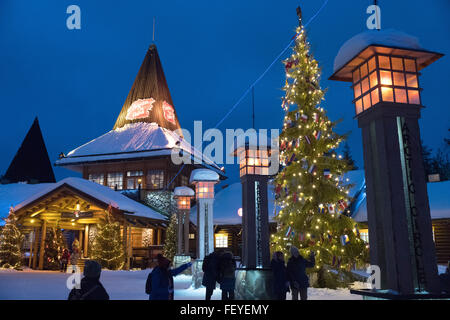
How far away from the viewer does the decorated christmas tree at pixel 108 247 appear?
20484 mm

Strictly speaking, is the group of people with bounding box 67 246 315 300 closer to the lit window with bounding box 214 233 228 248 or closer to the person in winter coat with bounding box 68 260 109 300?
the person in winter coat with bounding box 68 260 109 300

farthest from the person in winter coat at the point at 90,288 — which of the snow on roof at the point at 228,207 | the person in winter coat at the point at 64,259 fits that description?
the snow on roof at the point at 228,207

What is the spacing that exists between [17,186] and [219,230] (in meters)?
17.8

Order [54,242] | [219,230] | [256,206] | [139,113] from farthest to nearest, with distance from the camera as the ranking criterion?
[139,113]
[219,230]
[54,242]
[256,206]

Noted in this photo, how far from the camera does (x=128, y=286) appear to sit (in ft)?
44.8

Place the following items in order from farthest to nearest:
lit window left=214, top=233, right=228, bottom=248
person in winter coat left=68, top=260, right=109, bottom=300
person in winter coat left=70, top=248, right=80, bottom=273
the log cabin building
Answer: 1. lit window left=214, top=233, right=228, bottom=248
2. the log cabin building
3. person in winter coat left=70, top=248, right=80, bottom=273
4. person in winter coat left=68, top=260, right=109, bottom=300

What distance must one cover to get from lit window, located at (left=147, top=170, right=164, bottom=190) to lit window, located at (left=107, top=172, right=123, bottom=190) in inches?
108

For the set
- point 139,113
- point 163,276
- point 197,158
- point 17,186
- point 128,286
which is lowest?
point 128,286

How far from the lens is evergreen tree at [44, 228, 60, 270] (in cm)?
2152

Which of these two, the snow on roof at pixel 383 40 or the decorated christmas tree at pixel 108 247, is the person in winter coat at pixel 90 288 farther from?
A: the decorated christmas tree at pixel 108 247

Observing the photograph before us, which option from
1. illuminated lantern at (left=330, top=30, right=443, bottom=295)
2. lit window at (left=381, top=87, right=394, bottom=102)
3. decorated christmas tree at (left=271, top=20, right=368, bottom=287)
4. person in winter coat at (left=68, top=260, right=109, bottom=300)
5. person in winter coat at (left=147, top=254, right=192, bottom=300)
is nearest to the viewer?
person in winter coat at (left=68, top=260, right=109, bottom=300)

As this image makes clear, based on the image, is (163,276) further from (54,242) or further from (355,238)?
(54,242)

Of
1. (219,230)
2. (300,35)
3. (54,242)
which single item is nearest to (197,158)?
(219,230)

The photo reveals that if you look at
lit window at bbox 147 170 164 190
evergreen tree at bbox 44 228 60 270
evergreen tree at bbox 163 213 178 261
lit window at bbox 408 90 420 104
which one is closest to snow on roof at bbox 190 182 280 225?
lit window at bbox 147 170 164 190
